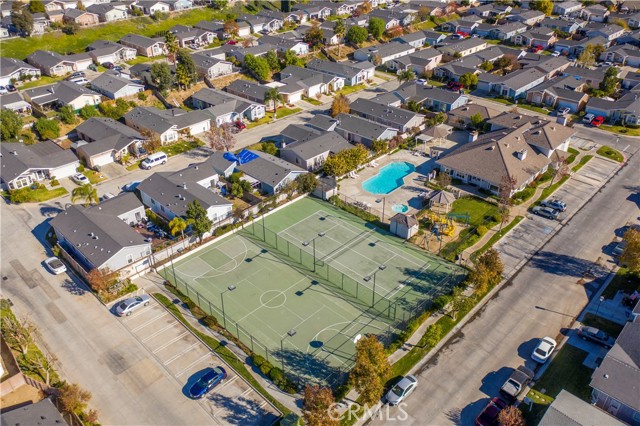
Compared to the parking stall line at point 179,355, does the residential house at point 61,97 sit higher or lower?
higher

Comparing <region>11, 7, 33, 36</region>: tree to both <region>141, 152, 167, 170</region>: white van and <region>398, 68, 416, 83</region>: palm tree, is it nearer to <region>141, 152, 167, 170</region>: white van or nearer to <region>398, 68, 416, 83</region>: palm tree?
<region>141, 152, 167, 170</region>: white van

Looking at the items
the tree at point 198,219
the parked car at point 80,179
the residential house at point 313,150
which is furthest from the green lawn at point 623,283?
the parked car at point 80,179

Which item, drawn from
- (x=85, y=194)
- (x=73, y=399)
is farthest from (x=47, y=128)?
(x=73, y=399)

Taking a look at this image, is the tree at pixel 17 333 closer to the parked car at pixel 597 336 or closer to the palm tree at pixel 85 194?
the palm tree at pixel 85 194

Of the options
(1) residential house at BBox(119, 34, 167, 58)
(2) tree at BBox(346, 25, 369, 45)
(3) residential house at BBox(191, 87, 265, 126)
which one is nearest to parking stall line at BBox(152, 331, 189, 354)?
(3) residential house at BBox(191, 87, 265, 126)

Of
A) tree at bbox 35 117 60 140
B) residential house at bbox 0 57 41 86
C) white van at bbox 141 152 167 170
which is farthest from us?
residential house at bbox 0 57 41 86

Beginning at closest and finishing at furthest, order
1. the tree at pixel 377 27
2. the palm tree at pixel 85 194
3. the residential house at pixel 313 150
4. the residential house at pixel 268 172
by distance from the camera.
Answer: the palm tree at pixel 85 194 → the residential house at pixel 268 172 → the residential house at pixel 313 150 → the tree at pixel 377 27

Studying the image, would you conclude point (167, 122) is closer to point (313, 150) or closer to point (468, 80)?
point (313, 150)
